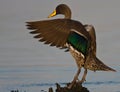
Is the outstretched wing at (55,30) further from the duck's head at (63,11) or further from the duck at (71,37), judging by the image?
the duck's head at (63,11)

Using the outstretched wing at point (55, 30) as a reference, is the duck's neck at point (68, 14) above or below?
above

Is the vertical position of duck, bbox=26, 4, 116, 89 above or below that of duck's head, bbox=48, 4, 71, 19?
below

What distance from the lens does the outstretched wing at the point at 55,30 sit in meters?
5.19

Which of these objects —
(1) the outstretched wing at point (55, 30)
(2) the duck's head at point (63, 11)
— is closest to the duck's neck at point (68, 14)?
(2) the duck's head at point (63, 11)

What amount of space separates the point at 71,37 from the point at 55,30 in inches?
10.9

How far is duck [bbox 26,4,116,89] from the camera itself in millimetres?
5223

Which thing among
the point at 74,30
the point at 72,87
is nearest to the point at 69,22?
the point at 74,30

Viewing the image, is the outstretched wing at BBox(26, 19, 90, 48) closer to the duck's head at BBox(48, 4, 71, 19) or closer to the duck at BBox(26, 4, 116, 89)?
the duck at BBox(26, 4, 116, 89)

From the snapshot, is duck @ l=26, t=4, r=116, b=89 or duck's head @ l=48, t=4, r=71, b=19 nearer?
duck @ l=26, t=4, r=116, b=89

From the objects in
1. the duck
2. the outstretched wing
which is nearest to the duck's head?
the duck

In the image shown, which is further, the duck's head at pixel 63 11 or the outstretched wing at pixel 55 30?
the duck's head at pixel 63 11

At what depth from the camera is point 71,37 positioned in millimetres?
5383

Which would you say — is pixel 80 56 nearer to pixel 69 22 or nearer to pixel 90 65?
pixel 90 65

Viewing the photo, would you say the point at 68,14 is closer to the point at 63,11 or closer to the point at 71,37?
the point at 63,11
